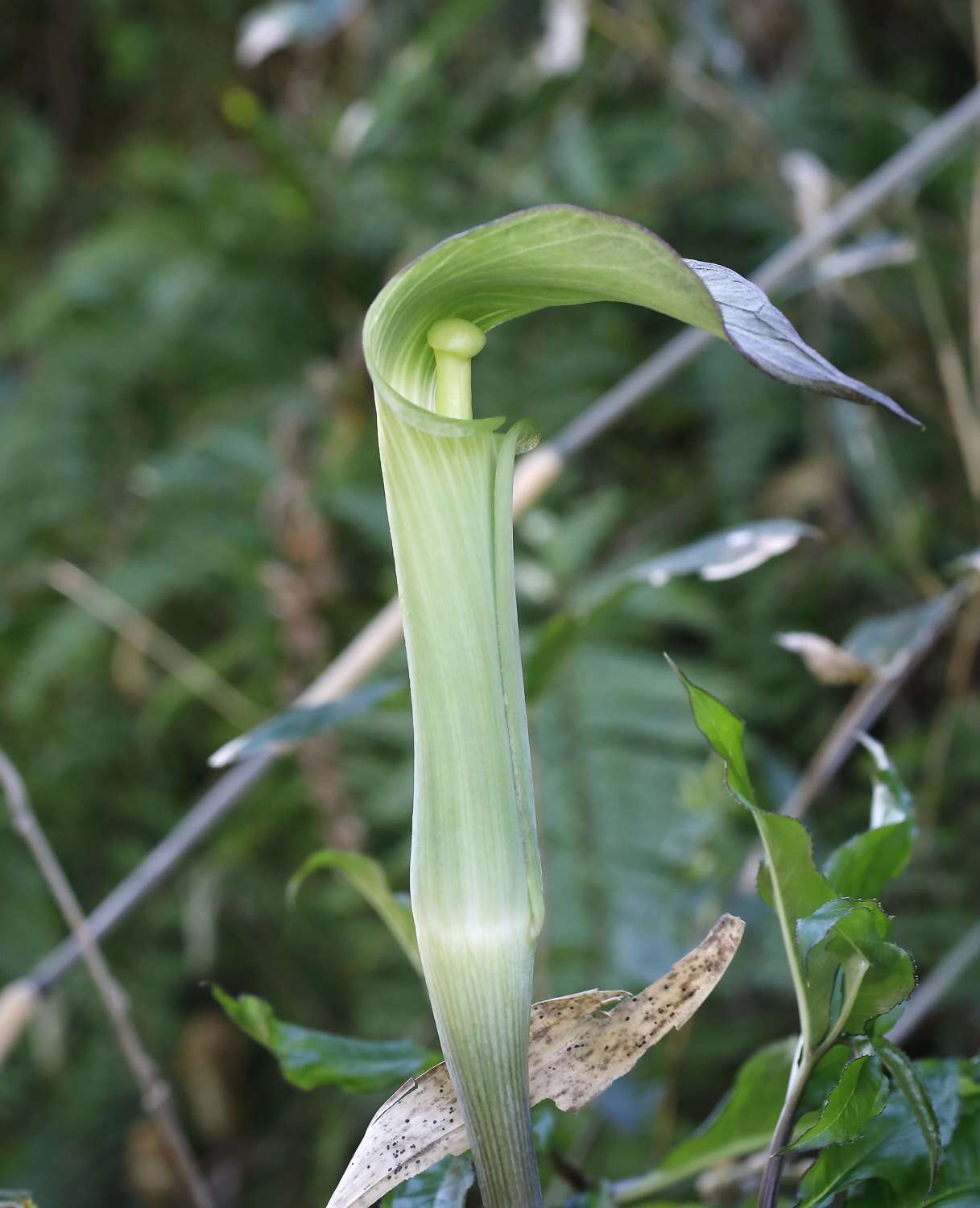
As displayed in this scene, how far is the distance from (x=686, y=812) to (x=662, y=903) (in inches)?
6.2

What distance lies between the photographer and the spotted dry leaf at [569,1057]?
10.9 inches

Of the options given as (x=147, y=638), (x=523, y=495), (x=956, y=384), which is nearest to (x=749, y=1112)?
(x=523, y=495)

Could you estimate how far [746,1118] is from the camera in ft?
1.26

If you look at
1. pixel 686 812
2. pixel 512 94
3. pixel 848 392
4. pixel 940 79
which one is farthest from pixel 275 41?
pixel 940 79

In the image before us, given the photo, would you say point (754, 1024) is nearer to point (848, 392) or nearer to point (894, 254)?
point (894, 254)

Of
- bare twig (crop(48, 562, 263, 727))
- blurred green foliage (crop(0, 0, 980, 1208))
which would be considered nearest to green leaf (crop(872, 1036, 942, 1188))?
blurred green foliage (crop(0, 0, 980, 1208))

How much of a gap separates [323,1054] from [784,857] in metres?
0.16

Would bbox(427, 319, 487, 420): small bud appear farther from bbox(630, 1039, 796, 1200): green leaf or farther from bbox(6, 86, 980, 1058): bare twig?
bbox(6, 86, 980, 1058): bare twig

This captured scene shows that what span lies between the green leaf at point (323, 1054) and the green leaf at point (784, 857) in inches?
4.9

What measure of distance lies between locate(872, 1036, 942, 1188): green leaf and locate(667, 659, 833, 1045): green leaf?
0.07 ft

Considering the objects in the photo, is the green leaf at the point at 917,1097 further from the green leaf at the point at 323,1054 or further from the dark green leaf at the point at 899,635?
the dark green leaf at the point at 899,635

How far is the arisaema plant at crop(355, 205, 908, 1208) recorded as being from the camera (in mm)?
262

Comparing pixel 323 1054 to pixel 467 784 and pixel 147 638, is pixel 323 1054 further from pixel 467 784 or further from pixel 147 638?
pixel 147 638

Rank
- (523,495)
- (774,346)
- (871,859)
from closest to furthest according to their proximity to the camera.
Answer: (774,346) < (871,859) < (523,495)
